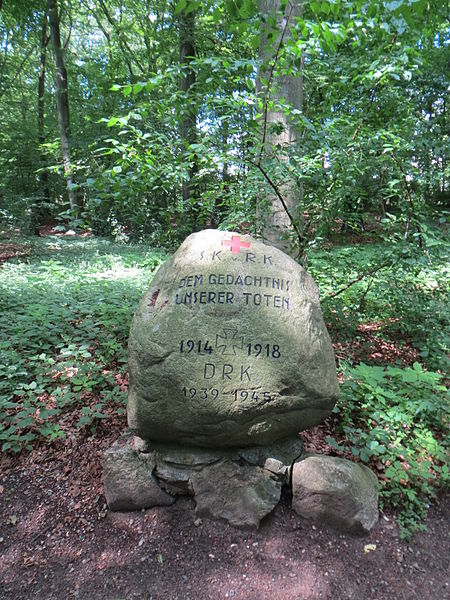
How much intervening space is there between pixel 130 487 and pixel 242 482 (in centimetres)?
75

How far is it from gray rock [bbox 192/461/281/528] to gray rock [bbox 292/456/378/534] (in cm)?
18

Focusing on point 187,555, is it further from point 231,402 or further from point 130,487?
point 231,402

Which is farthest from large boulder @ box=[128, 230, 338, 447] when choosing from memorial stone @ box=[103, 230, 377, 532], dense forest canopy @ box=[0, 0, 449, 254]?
dense forest canopy @ box=[0, 0, 449, 254]

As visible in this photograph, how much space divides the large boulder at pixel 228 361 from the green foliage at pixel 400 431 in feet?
1.90

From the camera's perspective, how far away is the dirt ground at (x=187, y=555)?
201 cm

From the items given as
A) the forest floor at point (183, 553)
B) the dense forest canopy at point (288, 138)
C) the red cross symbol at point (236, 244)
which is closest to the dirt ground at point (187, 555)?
the forest floor at point (183, 553)

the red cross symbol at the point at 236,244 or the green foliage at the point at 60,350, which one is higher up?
the red cross symbol at the point at 236,244

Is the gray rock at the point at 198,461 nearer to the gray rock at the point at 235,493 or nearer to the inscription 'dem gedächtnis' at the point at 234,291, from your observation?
the gray rock at the point at 235,493

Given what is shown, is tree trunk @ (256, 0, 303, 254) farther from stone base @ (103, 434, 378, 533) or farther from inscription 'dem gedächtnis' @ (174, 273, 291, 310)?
stone base @ (103, 434, 378, 533)

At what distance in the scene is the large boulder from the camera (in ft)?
7.57

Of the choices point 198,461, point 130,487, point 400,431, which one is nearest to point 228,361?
point 198,461

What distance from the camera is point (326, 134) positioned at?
127 inches

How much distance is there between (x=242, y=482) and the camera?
7.93 ft

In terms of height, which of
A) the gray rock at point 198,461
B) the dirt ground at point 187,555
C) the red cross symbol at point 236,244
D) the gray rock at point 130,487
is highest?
the red cross symbol at point 236,244
